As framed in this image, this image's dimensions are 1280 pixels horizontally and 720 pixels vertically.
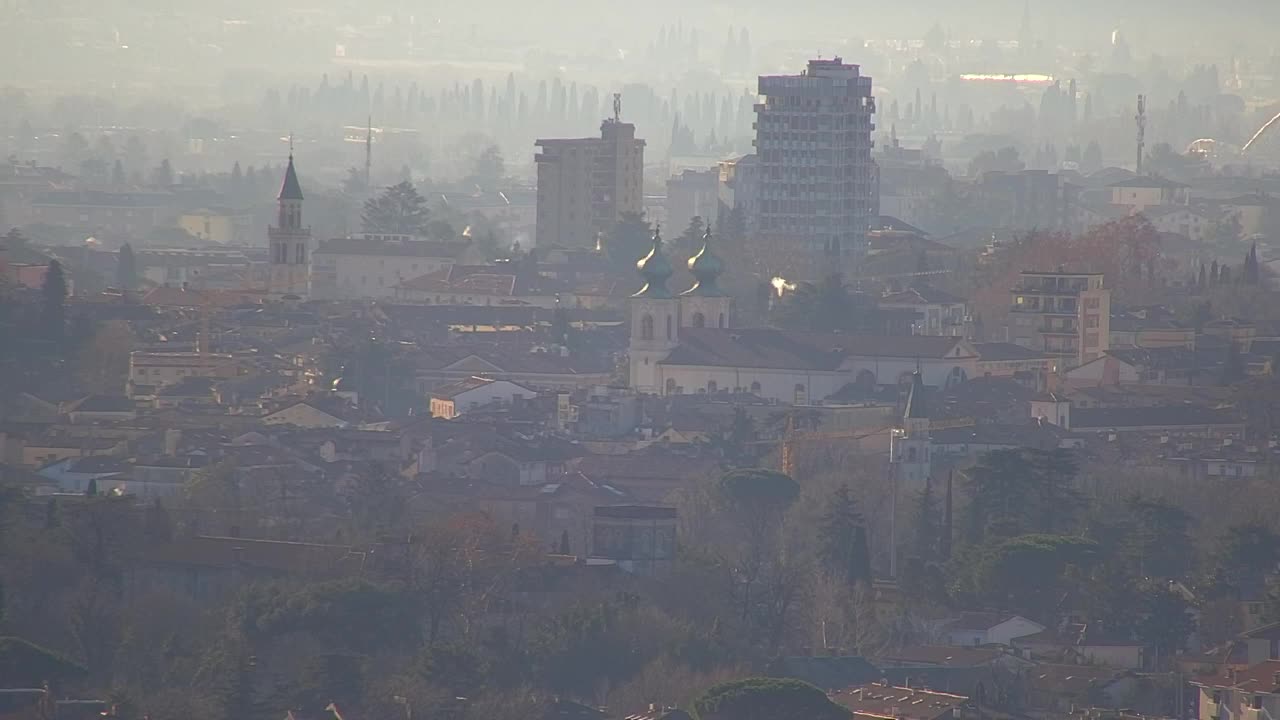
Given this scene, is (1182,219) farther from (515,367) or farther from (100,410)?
(100,410)

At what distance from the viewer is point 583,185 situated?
6569 cm

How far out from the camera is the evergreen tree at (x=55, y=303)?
46625 mm

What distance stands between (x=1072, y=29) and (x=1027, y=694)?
104 meters

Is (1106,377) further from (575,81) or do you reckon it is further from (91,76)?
(575,81)

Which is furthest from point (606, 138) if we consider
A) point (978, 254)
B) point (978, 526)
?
point (978, 526)

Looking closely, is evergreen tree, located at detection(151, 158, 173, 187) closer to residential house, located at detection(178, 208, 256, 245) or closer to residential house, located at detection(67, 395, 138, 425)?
residential house, located at detection(178, 208, 256, 245)

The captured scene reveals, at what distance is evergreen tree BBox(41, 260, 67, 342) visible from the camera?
4662 centimetres

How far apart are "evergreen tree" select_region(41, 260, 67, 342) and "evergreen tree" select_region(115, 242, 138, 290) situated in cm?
913

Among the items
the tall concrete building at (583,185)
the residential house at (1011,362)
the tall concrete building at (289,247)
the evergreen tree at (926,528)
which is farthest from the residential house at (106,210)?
the evergreen tree at (926,528)

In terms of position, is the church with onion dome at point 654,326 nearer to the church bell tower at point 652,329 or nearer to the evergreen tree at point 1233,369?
the church bell tower at point 652,329

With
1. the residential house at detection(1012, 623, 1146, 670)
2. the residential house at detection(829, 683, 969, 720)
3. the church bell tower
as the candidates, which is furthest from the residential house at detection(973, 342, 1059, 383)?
the residential house at detection(829, 683, 969, 720)

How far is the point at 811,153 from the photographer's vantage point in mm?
63656

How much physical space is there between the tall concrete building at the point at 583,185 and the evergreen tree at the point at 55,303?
55.6ft

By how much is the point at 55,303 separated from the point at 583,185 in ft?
63.5
